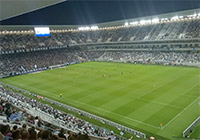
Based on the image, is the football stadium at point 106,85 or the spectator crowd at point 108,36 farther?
the spectator crowd at point 108,36

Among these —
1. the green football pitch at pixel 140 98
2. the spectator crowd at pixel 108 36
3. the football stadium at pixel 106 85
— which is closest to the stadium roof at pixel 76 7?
the football stadium at pixel 106 85

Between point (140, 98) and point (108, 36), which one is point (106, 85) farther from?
point (108, 36)

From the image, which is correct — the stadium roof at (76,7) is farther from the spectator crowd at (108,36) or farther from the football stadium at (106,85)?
the spectator crowd at (108,36)

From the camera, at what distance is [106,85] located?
33875 millimetres

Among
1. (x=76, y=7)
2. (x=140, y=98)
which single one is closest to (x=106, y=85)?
(x=140, y=98)

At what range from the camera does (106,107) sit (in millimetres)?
23797

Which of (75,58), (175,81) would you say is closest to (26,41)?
(75,58)

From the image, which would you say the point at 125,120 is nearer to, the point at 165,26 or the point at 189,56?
the point at 189,56

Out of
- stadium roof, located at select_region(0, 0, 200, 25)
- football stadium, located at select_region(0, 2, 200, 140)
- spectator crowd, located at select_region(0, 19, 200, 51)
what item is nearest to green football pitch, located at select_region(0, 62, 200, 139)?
football stadium, located at select_region(0, 2, 200, 140)

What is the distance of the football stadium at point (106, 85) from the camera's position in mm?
15712

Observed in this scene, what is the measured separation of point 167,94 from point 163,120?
26.4 ft

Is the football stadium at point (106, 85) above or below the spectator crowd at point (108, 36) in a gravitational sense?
below

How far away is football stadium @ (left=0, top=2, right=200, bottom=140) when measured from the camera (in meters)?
15.7

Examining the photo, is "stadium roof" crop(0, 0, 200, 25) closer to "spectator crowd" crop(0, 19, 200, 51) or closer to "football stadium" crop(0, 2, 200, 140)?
"football stadium" crop(0, 2, 200, 140)
